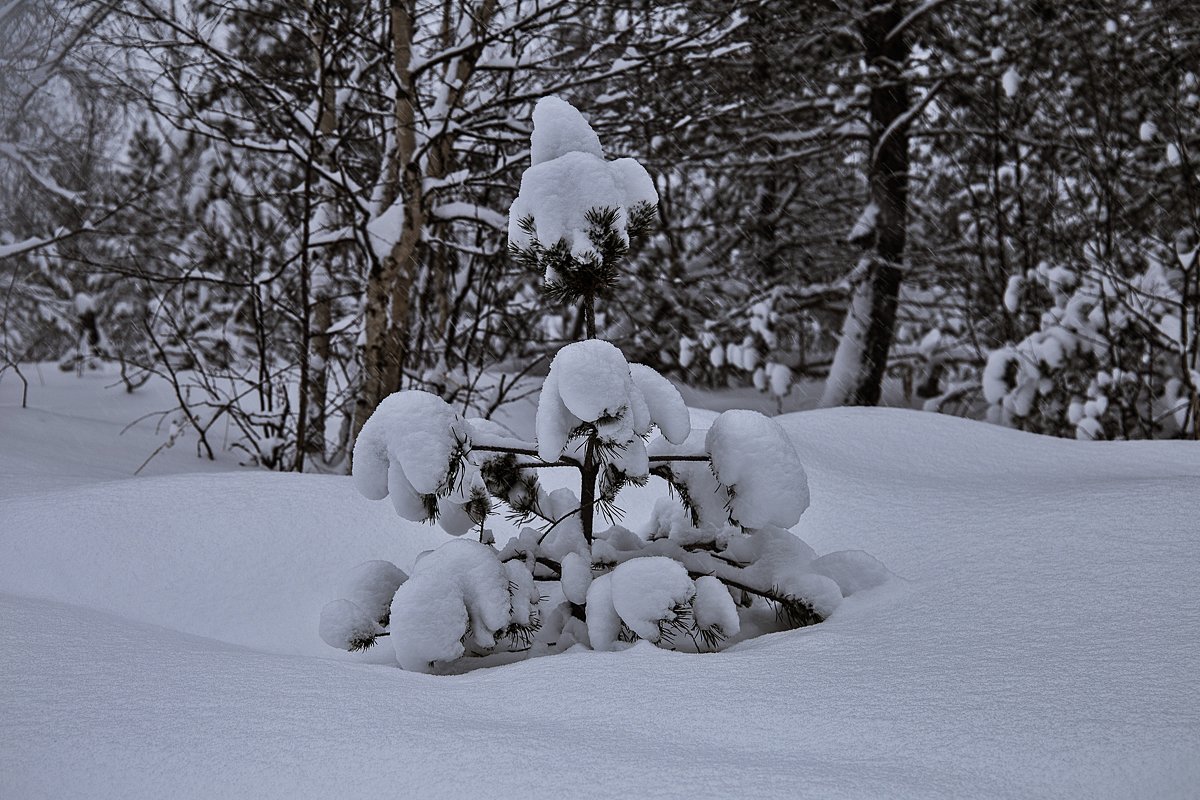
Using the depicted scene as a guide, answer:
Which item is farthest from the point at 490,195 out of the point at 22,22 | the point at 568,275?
the point at 568,275

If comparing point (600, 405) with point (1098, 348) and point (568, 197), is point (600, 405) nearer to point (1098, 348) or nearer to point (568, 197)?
point (568, 197)

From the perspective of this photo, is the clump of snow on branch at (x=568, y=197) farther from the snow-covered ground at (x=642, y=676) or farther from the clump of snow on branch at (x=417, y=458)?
the snow-covered ground at (x=642, y=676)

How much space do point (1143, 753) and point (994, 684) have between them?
9.9 inches

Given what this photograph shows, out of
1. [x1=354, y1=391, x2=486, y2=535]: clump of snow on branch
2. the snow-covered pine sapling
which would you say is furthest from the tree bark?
[x1=354, y1=391, x2=486, y2=535]: clump of snow on branch

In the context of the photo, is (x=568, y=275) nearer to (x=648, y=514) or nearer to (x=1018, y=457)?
(x=648, y=514)

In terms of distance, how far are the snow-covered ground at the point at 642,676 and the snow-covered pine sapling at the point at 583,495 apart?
10 centimetres

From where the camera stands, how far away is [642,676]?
1433 millimetres

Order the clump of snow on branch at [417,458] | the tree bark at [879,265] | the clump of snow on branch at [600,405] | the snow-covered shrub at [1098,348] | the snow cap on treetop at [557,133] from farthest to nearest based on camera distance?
the tree bark at [879,265] < the snow-covered shrub at [1098,348] < the snow cap on treetop at [557,133] < the clump of snow on branch at [417,458] < the clump of snow on branch at [600,405]

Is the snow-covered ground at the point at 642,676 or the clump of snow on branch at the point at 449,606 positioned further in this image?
the clump of snow on branch at the point at 449,606

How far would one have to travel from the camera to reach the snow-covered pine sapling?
1.66 metres

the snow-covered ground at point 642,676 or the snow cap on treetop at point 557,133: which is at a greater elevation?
the snow cap on treetop at point 557,133

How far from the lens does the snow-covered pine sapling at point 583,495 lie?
166 cm

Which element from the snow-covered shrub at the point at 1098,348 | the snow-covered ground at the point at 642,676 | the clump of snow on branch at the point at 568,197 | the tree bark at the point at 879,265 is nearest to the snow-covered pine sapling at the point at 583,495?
the clump of snow on branch at the point at 568,197

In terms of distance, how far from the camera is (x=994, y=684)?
126 centimetres
